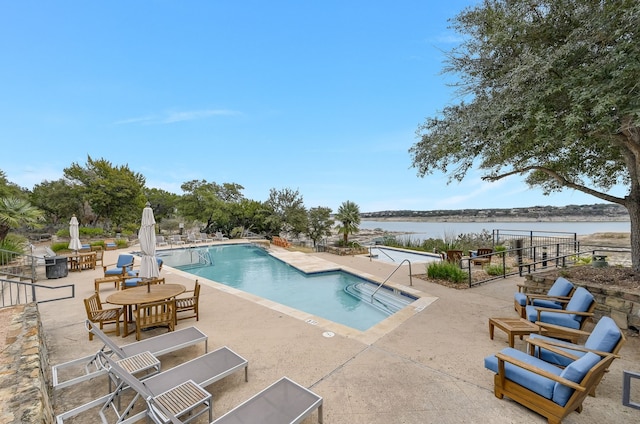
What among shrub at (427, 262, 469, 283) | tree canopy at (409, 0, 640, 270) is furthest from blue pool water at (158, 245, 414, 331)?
tree canopy at (409, 0, 640, 270)

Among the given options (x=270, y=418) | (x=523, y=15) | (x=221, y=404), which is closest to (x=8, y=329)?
(x=221, y=404)

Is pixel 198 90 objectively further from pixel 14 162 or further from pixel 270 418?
pixel 270 418

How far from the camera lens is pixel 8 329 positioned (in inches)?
139

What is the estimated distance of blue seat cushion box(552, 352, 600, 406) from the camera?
2471 millimetres

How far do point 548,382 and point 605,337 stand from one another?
2.67 feet

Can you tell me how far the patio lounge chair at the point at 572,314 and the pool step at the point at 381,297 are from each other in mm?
3280

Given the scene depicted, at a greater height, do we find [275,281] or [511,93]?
[511,93]

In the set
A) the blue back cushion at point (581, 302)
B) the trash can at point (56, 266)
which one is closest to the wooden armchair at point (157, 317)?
the blue back cushion at point (581, 302)

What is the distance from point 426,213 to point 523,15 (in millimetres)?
31878

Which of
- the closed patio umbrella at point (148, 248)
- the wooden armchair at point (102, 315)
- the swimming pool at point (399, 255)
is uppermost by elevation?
the closed patio umbrella at point (148, 248)

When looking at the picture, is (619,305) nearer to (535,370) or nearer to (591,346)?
(591,346)

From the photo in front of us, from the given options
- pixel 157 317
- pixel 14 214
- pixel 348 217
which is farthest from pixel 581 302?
pixel 14 214

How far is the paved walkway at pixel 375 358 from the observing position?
2840 mm

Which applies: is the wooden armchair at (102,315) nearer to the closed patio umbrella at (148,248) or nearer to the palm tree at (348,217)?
the closed patio umbrella at (148,248)
